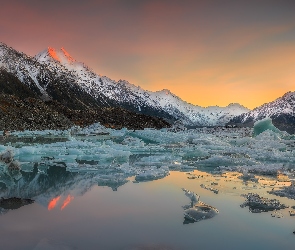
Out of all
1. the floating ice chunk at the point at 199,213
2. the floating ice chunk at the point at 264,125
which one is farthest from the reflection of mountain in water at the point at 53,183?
the floating ice chunk at the point at 264,125

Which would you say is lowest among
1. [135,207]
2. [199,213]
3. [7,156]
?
[135,207]

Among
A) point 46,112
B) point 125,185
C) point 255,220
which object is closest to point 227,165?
point 125,185

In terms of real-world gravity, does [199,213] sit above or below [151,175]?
below

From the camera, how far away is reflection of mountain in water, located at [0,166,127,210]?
9.75 meters

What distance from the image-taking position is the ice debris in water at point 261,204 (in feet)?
28.1

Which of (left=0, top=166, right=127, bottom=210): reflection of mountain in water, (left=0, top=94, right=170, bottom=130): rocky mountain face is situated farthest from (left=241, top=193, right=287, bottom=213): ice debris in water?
(left=0, top=94, right=170, bottom=130): rocky mountain face

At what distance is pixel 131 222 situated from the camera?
7.49 m

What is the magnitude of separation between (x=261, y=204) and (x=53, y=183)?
6.83 m

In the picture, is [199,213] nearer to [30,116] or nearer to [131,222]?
[131,222]

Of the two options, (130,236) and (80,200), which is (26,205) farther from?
(130,236)

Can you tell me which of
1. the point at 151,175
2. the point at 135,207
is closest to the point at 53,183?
the point at 151,175

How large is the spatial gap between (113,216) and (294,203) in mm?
5032

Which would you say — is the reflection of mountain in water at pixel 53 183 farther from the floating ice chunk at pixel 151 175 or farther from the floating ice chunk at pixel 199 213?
the floating ice chunk at pixel 199 213

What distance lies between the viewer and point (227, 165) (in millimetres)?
16688
